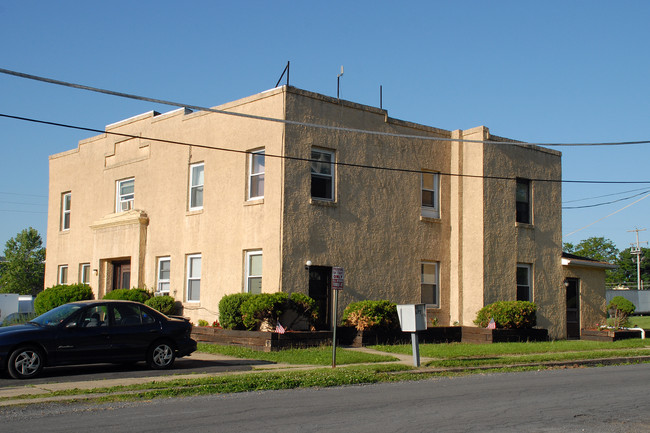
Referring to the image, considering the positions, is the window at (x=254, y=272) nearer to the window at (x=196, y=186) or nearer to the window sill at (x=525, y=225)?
the window at (x=196, y=186)

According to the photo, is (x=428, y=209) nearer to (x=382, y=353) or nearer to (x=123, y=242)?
(x=382, y=353)

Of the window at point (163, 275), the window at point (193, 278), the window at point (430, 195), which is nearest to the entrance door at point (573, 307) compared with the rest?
the window at point (430, 195)

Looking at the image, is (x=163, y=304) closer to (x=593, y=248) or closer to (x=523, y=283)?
(x=523, y=283)

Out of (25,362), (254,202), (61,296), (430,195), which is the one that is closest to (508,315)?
(430,195)

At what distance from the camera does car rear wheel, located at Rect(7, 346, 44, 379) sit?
12.2 metres

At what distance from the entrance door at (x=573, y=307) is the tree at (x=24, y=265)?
59280 mm

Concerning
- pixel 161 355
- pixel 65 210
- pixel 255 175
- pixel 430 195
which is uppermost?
pixel 255 175

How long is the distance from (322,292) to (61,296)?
9.76 metres

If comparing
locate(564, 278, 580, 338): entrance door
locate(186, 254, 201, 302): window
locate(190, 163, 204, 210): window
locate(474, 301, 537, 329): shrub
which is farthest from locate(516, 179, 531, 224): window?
locate(186, 254, 201, 302): window

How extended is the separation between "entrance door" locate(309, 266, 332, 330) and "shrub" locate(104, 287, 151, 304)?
5.65m

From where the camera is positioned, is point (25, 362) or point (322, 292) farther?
point (322, 292)

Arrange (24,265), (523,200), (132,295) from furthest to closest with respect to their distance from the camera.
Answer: (24,265) → (523,200) → (132,295)

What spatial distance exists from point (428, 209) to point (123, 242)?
34.0 ft

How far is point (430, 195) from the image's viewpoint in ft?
75.8
